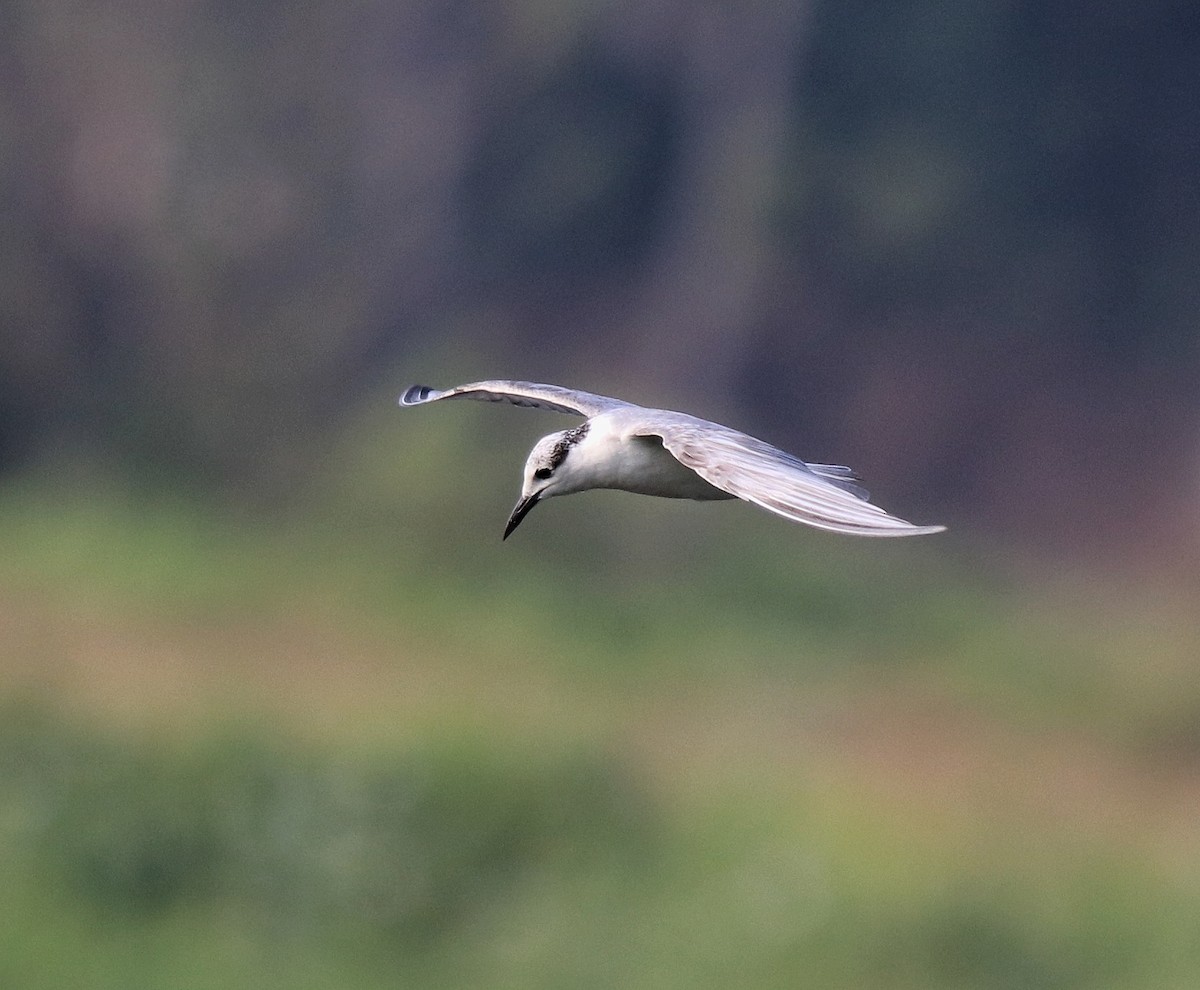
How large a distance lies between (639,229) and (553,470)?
1448 cm

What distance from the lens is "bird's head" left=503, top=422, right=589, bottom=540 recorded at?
393cm

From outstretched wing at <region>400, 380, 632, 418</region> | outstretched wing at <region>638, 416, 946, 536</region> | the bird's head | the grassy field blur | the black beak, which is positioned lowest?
the grassy field blur

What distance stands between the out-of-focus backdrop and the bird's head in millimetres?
6151

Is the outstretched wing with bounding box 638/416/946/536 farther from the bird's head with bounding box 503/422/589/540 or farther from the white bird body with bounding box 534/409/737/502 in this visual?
the bird's head with bounding box 503/422/589/540

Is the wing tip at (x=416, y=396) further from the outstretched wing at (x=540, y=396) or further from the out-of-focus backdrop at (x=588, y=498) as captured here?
the out-of-focus backdrop at (x=588, y=498)

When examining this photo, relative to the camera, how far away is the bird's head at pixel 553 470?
12.9ft

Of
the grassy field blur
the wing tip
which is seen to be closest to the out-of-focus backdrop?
the grassy field blur

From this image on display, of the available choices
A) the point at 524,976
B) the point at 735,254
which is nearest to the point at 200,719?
the point at 524,976

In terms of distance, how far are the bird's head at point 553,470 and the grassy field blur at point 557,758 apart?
6.17 metres

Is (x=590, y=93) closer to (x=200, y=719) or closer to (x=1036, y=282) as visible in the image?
(x=1036, y=282)

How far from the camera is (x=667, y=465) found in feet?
12.7

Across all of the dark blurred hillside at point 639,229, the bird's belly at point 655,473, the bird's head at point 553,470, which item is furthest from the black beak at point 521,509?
the dark blurred hillside at point 639,229

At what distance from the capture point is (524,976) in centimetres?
1049

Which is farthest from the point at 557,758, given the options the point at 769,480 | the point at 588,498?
the point at 769,480
